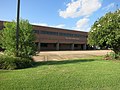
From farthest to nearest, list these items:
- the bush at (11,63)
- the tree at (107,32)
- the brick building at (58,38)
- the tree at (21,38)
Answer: the brick building at (58,38) → the tree at (107,32) → the tree at (21,38) → the bush at (11,63)

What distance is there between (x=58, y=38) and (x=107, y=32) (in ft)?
131

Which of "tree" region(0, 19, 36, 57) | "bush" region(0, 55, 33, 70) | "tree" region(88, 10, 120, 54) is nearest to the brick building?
"tree" region(88, 10, 120, 54)

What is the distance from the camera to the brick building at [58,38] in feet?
171

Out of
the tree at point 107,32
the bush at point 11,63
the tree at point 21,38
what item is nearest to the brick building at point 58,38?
the tree at point 107,32

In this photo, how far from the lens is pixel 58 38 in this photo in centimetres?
5797

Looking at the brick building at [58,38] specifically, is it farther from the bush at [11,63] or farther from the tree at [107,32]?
the bush at [11,63]

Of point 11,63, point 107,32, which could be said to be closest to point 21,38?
point 11,63

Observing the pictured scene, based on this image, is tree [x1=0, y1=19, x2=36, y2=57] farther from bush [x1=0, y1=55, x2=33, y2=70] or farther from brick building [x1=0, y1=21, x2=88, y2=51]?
brick building [x1=0, y1=21, x2=88, y2=51]

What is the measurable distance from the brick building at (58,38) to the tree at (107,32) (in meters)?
28.8

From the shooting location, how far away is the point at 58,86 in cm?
706

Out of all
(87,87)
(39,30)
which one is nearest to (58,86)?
(87,87)

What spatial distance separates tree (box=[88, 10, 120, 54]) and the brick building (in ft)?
94.5

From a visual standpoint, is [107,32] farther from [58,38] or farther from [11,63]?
[58,38]

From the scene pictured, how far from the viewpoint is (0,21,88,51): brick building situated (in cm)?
5209
